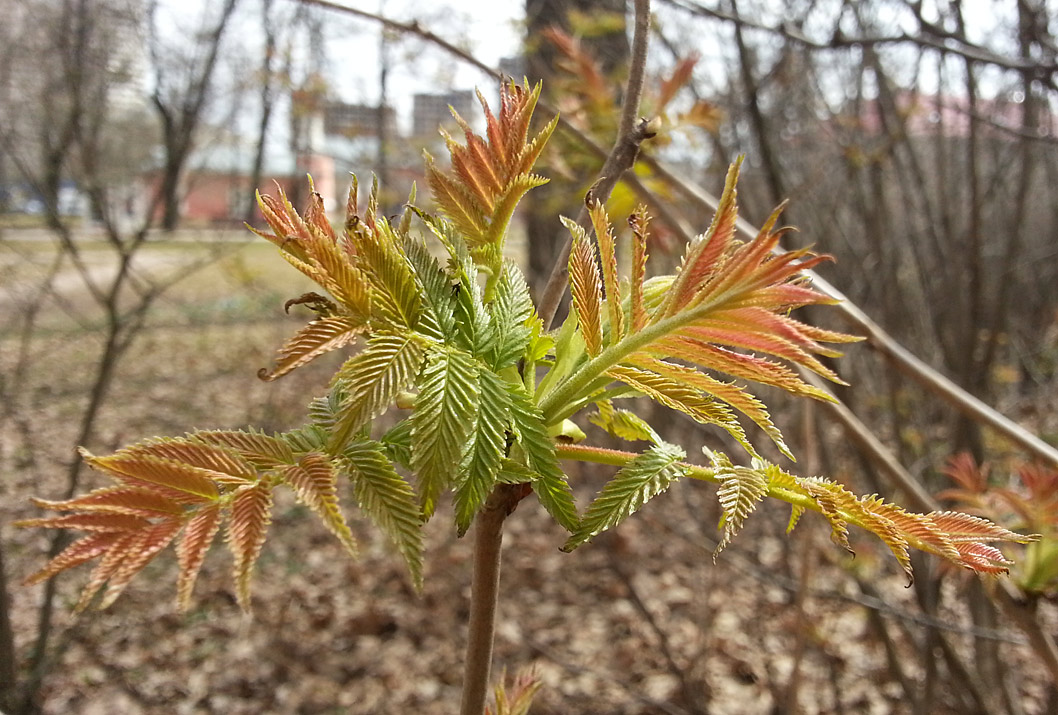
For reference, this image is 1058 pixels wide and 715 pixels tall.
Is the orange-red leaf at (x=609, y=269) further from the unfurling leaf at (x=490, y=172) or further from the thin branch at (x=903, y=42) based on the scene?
the thin branch at (x=903, y=42)

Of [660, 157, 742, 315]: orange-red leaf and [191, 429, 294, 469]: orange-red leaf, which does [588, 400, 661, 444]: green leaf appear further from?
[191, 429, 294, 469]: orange-red leaf

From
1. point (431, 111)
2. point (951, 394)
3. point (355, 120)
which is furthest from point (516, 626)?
point (355, 120)

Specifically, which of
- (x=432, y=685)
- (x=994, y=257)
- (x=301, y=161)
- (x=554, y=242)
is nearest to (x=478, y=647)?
(x=432, y=685)

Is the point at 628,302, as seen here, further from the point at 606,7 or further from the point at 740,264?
the point at 606,7

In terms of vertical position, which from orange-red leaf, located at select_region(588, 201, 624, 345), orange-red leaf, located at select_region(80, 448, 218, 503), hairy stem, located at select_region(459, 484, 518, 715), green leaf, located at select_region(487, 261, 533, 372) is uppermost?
orange-red leaf, located at select_region(588, 201, 624, 345)

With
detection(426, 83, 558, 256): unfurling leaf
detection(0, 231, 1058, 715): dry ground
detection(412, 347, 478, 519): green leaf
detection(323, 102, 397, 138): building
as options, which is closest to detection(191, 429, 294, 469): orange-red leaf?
detection(412, 347, 478, 519): green leaf

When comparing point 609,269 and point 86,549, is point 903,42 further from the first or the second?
point 86,549

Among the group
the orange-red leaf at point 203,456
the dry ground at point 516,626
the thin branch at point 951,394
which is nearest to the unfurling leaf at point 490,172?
the orange-red leaf at point 203,456
